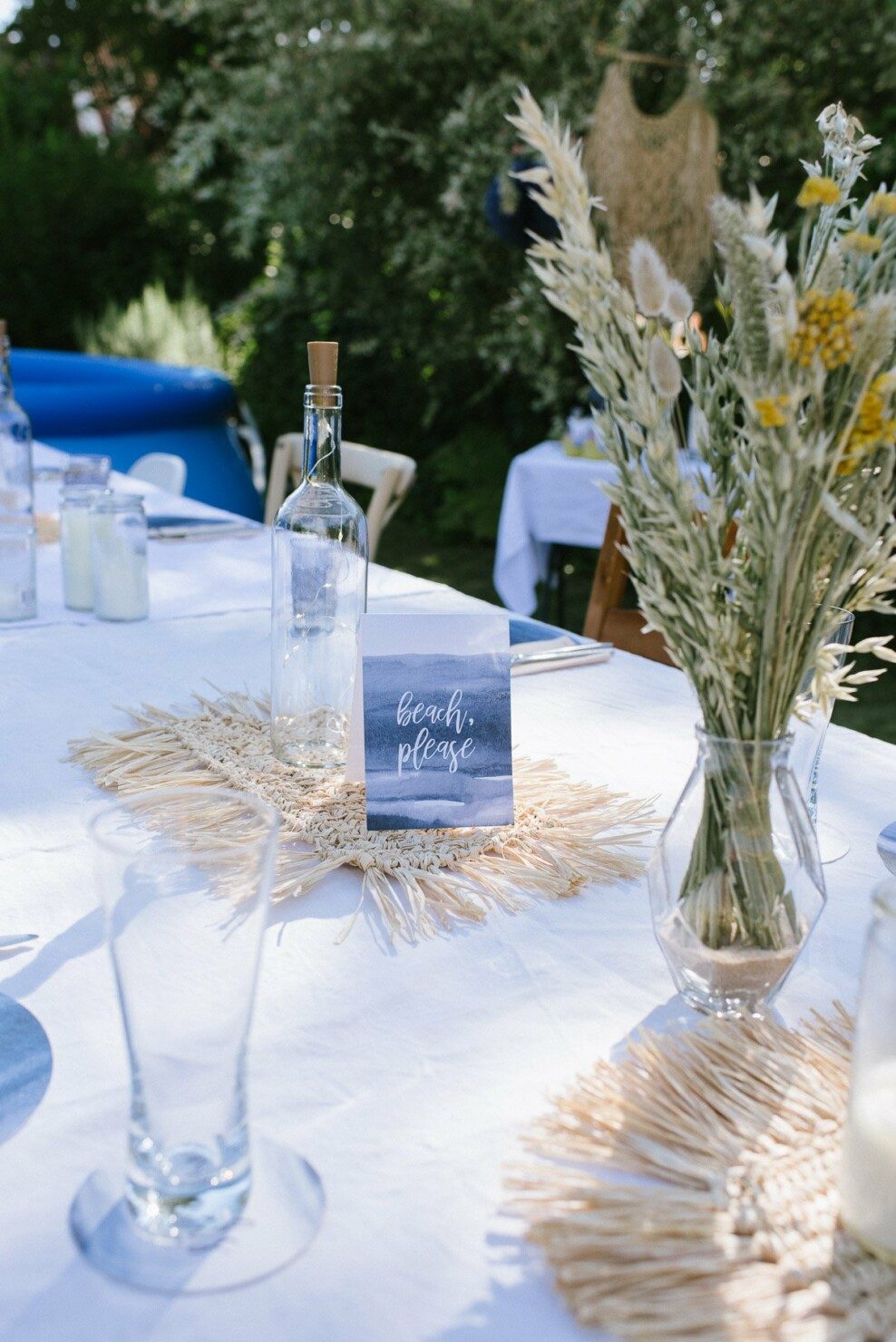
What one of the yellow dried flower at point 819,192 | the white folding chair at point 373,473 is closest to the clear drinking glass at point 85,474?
the white folding chair at point 373,473

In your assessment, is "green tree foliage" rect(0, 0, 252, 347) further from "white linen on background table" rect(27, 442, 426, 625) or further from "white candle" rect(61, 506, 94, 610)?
"white candle" rect(61, 506, 94, 610)

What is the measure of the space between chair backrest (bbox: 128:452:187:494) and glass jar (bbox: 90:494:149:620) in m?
1.29

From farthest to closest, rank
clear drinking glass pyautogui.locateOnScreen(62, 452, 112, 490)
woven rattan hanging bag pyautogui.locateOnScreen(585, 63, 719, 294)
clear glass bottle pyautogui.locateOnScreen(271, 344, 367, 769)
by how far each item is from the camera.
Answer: woven rattan hanging bag pyautogui.locateOnScreen(585, 63, 719, 294) → clear drinking glass pyautogui.locateOnScreen(62, 452, 112, 490) → clear glass bottle pyautogui.locateOnScreen(271, 344, 367, 769)

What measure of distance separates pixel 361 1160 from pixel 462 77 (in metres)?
5.92

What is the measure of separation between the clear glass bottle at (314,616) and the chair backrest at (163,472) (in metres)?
1.78

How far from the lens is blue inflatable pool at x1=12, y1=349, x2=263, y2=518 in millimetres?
Result: 5109

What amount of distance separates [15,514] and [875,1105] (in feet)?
4.41

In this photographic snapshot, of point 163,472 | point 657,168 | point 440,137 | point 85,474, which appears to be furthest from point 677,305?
point 440,137

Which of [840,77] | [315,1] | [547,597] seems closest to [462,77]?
[315,1]

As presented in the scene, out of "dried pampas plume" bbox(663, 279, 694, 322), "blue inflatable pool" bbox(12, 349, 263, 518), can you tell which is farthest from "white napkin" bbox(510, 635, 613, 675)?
"blue inflatable pool" bbox(12, 349, 263, 518)

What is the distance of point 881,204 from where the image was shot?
0.57 m

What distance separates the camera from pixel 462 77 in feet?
18.8

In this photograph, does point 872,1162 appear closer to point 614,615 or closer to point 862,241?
point 862,241

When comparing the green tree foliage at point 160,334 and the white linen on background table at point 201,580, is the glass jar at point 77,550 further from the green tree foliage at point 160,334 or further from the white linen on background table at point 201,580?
the green tree foliage at point 160,334
